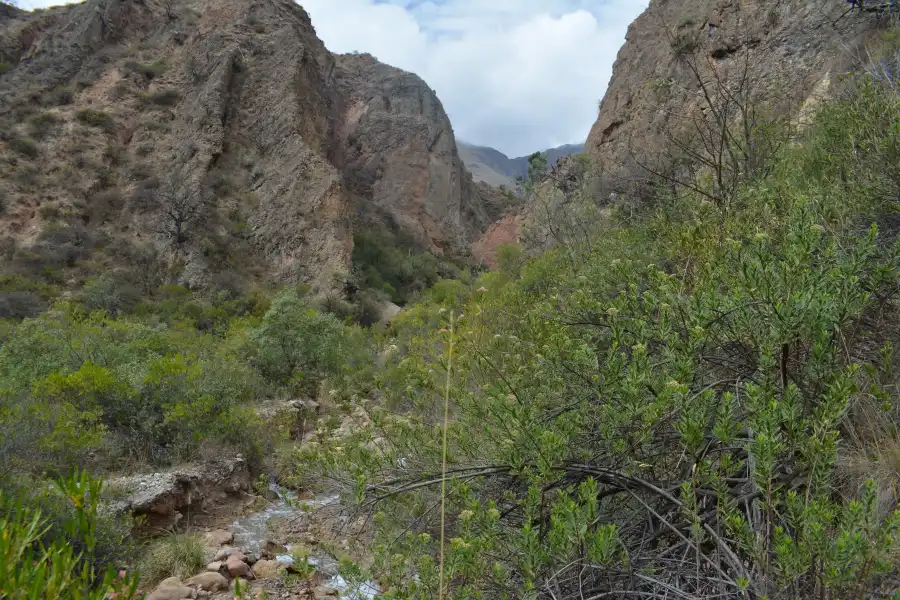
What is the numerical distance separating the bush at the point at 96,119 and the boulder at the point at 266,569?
27.2 meters

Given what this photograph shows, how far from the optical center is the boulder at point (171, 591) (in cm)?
392

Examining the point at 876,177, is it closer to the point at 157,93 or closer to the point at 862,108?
the point at 862,108

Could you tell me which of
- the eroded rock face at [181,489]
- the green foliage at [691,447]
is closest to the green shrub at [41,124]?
the eroded rock face at [181,489]

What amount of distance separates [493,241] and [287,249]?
13891mm

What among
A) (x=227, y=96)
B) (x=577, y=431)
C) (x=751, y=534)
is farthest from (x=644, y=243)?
(x=227, y=96)

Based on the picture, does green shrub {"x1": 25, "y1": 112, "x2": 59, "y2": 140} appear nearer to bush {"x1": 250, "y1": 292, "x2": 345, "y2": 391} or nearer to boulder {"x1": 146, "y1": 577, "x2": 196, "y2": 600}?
bush {"x1": 250, "y1": 292, "x2": 345, "y2": 391}

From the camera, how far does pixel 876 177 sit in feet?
9.94

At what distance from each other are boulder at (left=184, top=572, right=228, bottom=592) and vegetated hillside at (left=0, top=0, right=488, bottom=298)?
634 inches

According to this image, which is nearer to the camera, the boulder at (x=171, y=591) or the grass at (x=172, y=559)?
the boulder at (x=171, y=591)

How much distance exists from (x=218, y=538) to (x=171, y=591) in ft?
3.94

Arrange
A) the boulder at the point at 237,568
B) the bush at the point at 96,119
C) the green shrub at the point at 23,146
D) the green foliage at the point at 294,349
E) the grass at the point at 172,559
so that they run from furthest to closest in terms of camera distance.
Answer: the bush at the point at 96,119 → the green shrub at the point at 23,146 → the green foliage at the point at 294,349 → the boulder at the point at 237,568 → the grass at the point at 172,559

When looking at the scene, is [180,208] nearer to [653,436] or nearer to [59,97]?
[59,97]

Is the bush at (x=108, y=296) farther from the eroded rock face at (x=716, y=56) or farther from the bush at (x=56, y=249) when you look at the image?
the eroded rock face at (x=716, y=56)

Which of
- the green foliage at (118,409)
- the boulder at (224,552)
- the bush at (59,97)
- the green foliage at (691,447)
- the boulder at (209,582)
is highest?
the bush at (59,97)
